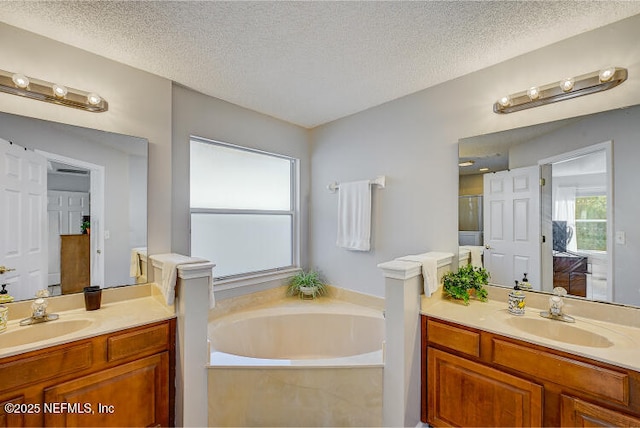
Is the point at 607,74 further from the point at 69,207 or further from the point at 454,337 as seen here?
the point at 69,207

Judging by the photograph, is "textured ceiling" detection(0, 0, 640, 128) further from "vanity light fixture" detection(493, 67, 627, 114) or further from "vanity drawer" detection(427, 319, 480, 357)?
"vanity drawer" detection(427, 319, 480, 357)

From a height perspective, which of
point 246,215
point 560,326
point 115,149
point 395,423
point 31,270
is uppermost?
point 115,149

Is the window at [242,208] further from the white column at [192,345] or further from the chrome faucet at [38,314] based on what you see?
the chrome faucet at [38,314]

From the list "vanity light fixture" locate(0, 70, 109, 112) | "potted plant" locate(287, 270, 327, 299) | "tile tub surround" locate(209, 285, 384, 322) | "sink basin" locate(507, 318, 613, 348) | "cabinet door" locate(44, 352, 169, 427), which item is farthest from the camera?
"potted plant" locate(287, 270, 327, 299)

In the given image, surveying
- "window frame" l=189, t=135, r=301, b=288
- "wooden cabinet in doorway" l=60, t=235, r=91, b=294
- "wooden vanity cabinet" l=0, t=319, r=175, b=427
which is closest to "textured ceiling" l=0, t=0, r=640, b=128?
"window frame" l=189, t=135, r=301, b=288

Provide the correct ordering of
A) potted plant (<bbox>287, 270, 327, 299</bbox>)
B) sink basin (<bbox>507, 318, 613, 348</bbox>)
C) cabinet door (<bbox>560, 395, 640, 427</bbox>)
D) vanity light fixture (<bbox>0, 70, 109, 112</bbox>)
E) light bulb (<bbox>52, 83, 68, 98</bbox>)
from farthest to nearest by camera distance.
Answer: potted plant (<bbox>287, 270, 327, 299</bbox>) < light bulb (<bbox>52, 83, 68, 98</bbox>) < vanity light fixture (<bbox>0, 70, 109, 112</bbox>) < sink basin (<bbox>507, 318, 613, 348</bbox>) < cabinet door (<bbox>560, 395, 640, 427</bbox>)

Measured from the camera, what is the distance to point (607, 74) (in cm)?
157

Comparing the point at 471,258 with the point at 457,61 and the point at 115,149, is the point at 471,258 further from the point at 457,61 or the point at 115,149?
the point at 115,149

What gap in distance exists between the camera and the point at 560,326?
1646 millimetres

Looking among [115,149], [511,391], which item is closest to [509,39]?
[511,391]

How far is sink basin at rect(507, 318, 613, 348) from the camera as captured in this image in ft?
4.93

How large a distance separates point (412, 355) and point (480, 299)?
2.20ft

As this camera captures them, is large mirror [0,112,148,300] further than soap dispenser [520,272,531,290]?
No

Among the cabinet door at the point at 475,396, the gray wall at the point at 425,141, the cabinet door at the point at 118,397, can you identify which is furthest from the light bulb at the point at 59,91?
the cabinet door at the point at 475,396
